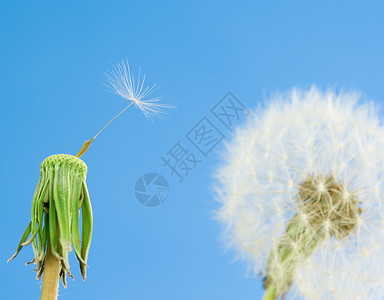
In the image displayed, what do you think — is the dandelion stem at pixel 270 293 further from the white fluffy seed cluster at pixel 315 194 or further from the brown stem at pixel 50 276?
the brown stem at pixel 50 276

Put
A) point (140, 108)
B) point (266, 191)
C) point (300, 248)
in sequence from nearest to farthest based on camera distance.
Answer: point (300, 248) < point (266, 191) < point (140, 108)

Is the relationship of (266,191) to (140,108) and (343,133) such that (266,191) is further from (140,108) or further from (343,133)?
(140,108)

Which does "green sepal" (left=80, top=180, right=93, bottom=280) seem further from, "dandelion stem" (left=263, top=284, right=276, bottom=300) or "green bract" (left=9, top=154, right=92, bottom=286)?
"dandelion stem" (left=263, top=284, right=276, bottom=300)

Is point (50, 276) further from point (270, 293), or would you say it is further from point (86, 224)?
point (270, 293)

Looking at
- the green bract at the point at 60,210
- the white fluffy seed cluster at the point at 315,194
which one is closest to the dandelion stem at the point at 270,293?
the white fluffy seed cluster at the point at 315,194

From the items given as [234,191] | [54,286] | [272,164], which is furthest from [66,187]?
[272,164]

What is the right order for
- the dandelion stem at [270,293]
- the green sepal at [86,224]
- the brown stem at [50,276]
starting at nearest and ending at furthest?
the dandelion stem at [270,293] → the brown stem at [50,276] → the green sepal at [86,224]

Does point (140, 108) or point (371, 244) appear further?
point (140, 108)
